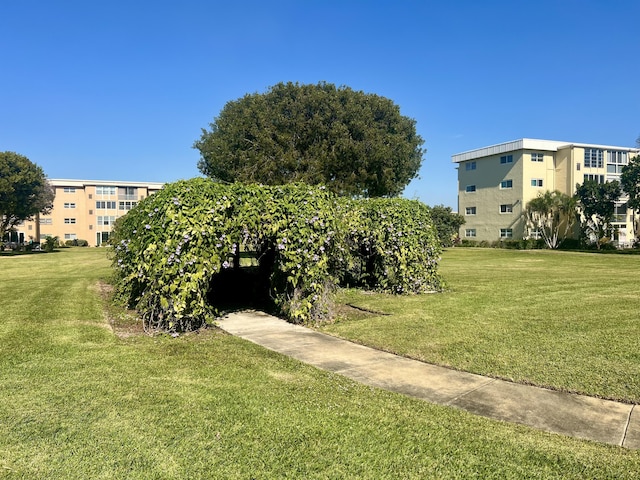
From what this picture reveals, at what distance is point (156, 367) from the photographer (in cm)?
495

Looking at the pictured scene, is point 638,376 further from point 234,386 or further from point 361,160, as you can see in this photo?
point 361,160

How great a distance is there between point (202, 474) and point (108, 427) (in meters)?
1.08

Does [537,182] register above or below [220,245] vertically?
above

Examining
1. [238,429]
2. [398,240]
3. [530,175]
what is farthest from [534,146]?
[238,429]

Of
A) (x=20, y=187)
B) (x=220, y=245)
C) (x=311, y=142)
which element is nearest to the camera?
(x=220, y=245)

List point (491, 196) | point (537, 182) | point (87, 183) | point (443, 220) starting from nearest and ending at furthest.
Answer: point (443, 220) → point (537, 182) → point (491, 196) → point (87, 183)

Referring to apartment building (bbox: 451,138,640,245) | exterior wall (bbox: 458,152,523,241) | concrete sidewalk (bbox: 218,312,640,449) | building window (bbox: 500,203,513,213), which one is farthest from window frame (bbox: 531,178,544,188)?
concrete sidewalk (bbox: 218,312,640,449)

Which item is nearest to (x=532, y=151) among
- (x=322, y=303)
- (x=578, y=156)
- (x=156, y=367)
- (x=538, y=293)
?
(x=578, y=156)

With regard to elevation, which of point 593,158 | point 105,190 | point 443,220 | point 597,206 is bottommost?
point 443,220

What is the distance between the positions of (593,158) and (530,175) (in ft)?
20.2

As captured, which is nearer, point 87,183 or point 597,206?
point 597,206

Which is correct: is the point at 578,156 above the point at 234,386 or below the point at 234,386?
above

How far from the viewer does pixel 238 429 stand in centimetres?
340

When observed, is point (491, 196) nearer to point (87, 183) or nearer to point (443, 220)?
point (443, 220)
